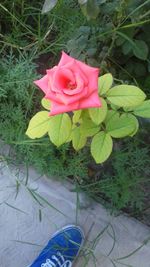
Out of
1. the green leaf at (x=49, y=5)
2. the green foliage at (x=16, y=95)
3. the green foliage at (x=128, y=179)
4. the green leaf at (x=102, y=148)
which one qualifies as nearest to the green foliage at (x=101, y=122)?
the green leaf at (x=102, y=148)

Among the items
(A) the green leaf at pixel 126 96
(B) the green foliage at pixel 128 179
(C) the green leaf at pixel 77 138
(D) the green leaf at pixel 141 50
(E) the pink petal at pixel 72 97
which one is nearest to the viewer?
(E) the pink petal at pixel 72 97

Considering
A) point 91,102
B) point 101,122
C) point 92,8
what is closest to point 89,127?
point 101,122

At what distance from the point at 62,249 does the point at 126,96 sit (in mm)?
822

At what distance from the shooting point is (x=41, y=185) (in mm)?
1583

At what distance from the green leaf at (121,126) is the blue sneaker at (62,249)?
65 cm

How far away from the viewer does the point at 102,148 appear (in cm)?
97

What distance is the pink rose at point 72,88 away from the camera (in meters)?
0.81

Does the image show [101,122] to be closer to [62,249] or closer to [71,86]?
[71,86]

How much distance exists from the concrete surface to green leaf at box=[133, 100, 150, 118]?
2.07 feet

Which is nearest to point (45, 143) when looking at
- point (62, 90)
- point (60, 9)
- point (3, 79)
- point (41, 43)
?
point (3, 79)

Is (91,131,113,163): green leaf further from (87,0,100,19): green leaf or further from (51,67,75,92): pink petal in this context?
(87,0,100,19): green leaf

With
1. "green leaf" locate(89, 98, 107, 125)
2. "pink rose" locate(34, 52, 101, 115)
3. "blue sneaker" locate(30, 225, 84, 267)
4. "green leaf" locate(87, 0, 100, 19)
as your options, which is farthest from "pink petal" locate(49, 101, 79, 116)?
"blue sneaker" locate(30, 225, 84, 267)

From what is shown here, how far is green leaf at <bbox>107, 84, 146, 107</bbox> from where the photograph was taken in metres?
0.91

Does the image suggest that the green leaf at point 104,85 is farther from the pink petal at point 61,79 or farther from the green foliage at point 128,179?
the green foliage at point 128,179
